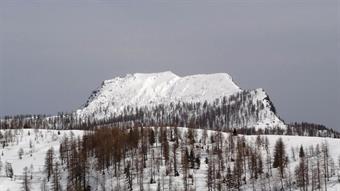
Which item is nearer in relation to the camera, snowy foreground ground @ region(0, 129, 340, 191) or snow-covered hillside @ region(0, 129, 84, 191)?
snowy foreground ground @ region(0, 129, 340, 191)

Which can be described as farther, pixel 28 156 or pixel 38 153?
pixel 38 153

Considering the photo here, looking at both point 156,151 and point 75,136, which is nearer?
point 156,151

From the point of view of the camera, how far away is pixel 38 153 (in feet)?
595

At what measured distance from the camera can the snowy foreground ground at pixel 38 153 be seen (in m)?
144

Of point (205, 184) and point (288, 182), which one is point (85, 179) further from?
point (288, 182)

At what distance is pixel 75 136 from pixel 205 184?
72.6 metres

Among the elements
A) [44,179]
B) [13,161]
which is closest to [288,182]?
[44,179]

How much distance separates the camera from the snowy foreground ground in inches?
5684

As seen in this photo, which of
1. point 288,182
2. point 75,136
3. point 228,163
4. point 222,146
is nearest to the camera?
point 288,182

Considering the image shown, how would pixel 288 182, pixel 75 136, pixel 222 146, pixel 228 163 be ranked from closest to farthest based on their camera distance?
pixel 288 182
pixel 228 163
pixel 222 146
pixel 75 136

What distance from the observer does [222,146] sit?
541 feet

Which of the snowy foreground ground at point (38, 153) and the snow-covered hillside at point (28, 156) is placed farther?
the snow-covered hillside at point (28, 156)

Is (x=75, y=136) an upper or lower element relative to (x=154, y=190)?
upper

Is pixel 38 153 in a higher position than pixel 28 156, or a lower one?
higher
